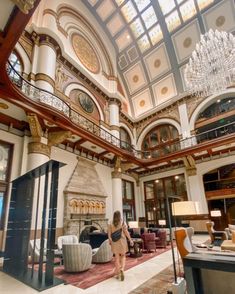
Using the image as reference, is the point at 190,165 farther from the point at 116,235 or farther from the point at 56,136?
the point at 116,235

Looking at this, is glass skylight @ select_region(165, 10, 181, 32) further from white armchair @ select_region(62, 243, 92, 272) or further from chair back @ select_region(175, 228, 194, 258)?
white armchair @ select_region(62, 243, 92, 272)

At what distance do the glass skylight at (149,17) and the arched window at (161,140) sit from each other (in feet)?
24.9

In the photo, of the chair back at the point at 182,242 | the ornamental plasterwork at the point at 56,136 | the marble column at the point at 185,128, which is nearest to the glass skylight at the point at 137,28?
the marble column at the point at 185,128

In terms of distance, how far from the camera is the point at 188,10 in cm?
1278

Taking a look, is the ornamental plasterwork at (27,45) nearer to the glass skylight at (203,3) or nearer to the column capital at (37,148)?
the column capital at (37,148)

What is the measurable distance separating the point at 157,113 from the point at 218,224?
8877 millimetres

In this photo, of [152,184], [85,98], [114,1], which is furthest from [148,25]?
[152,184]

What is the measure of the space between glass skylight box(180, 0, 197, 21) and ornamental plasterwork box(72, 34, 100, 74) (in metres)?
6.68

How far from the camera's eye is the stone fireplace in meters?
8.62

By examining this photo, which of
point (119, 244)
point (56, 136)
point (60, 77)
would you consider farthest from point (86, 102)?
point (119, 244)

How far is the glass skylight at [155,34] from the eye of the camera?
13.9 m

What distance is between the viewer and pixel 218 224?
11.7m

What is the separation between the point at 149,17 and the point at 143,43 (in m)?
1.74

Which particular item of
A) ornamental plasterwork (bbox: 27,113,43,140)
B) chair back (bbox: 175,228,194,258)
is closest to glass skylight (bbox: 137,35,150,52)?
ornamental plasterwork (bbox: 27,113,43,140)
